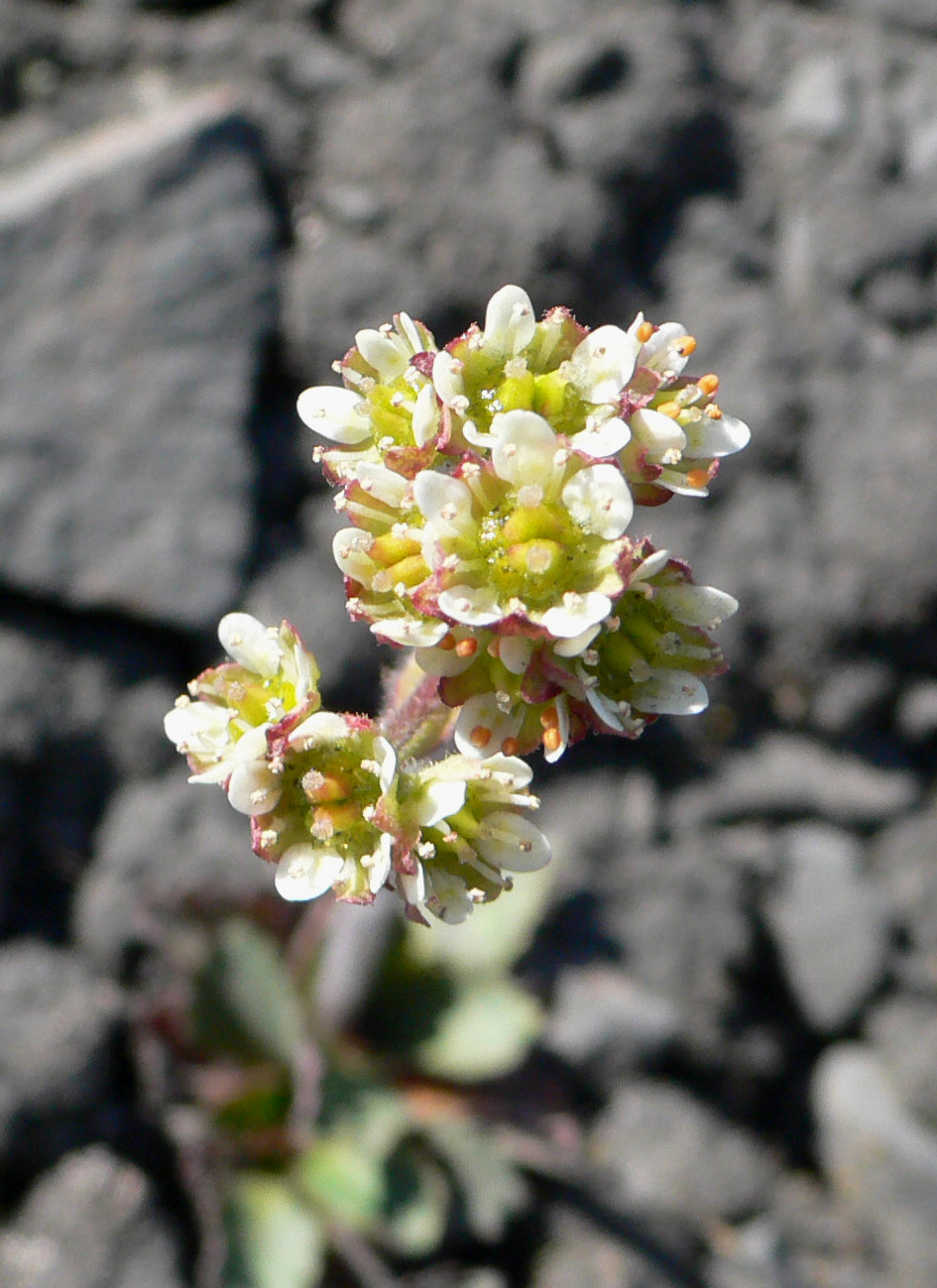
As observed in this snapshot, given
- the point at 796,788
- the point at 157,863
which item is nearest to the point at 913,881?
the point at 796,788

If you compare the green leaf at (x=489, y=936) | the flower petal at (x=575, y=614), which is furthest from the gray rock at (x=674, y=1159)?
the flower petal at (x=575, y=614)

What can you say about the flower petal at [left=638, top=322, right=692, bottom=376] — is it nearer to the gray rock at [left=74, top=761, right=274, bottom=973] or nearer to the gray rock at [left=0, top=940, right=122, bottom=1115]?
the gray rock at [left=74, top=761, right=274, bottom=973]

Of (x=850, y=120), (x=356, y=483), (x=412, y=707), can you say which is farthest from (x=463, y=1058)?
(x=850, y=120)

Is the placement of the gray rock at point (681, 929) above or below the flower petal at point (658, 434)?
below

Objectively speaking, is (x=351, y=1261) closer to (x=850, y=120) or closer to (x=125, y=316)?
(x=125, y=316)

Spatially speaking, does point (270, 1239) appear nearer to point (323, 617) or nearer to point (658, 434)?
point (323, 617)

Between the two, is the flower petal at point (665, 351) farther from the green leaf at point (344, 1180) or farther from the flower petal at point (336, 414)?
the green leaf at point (344, 1180)
